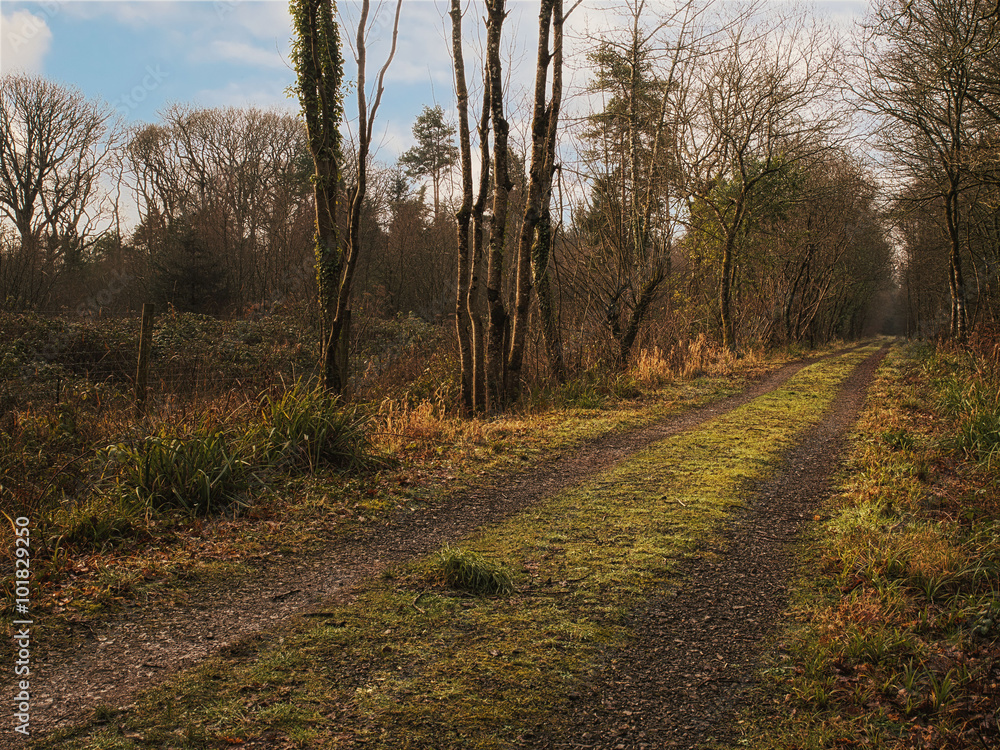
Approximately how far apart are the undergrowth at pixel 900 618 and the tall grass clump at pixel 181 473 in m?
4.44

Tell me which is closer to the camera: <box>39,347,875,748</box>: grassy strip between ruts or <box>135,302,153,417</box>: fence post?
<box>39,347,875,748</box>: grassy strip between ruts

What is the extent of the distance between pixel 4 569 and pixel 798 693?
4.69 metres

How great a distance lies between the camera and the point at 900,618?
3.66 meters

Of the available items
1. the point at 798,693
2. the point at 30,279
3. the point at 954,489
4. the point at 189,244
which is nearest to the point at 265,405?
the point at 798,693

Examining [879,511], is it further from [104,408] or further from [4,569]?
[104,408]

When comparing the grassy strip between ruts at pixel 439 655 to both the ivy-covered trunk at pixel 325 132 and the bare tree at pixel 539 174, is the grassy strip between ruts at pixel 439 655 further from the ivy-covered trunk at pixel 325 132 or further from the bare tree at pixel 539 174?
the bare tree at pixel 539 174

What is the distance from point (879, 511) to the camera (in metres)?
5.38

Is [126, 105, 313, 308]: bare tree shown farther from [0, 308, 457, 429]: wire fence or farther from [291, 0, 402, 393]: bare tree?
[291, 0, 402, 393]: bare tree

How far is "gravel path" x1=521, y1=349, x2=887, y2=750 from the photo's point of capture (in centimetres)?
276

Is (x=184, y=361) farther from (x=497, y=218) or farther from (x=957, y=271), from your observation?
(x=957, y=271)

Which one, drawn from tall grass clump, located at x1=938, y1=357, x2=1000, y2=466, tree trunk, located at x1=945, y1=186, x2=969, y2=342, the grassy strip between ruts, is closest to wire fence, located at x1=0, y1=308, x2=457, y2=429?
the grassy strip between ruts

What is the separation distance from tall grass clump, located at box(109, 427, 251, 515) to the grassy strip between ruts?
2077mm

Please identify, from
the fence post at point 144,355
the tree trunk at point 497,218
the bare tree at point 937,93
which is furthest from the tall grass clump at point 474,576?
the bare tree at point 937,93

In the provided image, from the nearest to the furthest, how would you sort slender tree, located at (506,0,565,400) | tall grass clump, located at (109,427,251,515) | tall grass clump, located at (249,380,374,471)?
tall grass clump, located at (109,427,251,515) → tall grass clump, located at (249,380,374,471) → slender tree, located at (506,0,565,400)
